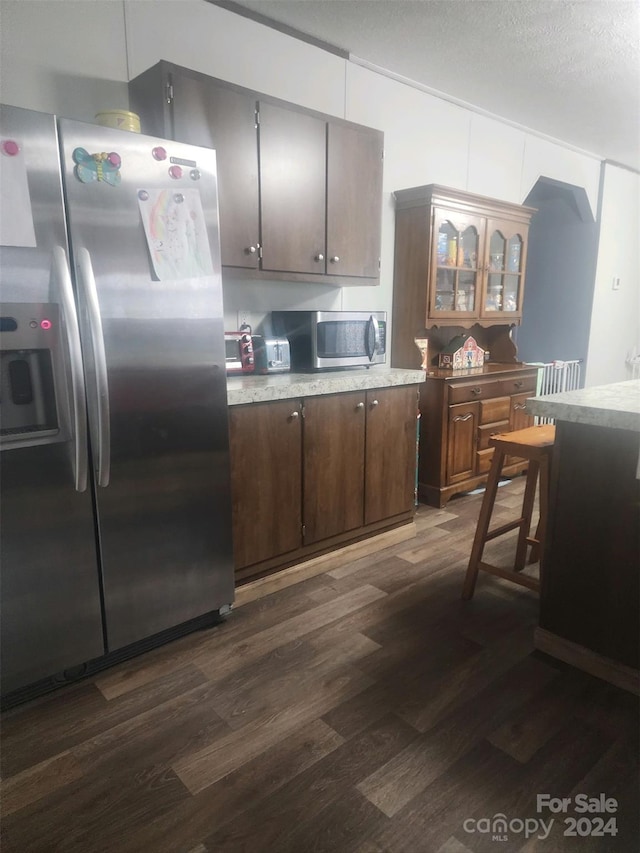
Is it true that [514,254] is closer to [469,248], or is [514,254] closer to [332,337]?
[469,248]

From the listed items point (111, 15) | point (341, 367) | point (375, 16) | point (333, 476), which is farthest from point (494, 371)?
point (111, 15)

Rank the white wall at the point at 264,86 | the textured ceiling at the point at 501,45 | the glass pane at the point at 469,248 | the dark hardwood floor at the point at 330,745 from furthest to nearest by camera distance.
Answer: the glass pane at the point at 469,248, the textured ceiling at the point at 501,45, the white wall at the point at 264,86, the dark hardwood floor at the point at 330,745

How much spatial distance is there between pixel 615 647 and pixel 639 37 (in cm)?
299

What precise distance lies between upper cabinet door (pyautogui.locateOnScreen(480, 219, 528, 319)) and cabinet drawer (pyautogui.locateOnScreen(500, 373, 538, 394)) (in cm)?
49

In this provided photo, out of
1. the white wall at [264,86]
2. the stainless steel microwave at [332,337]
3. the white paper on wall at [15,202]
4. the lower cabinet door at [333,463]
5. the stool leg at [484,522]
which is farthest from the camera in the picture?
the stainless steel microwave at [332,337]

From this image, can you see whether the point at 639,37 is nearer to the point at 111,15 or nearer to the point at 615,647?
the point at 111,15

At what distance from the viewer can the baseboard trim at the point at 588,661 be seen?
5.52 ft

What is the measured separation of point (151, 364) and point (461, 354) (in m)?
2.39

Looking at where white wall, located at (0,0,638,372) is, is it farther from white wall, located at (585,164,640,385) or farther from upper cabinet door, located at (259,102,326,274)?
white wall, located at (585,164,640,385)

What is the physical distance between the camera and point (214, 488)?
195cm

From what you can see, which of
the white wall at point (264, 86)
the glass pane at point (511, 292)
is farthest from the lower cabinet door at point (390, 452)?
the glass pane at point (511, 292)

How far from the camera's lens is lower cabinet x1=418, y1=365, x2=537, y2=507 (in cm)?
326

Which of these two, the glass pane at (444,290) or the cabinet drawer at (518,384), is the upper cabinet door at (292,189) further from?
the cabinet drawer at (518,384)

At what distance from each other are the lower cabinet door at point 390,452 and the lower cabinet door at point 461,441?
1.89ft
